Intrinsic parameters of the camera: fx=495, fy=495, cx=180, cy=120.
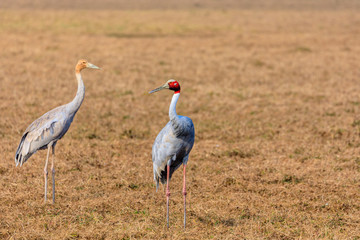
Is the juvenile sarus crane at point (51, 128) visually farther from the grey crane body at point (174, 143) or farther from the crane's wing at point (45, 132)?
the grey crane body at point (174, 143)

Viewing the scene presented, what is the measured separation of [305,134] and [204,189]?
396 cm

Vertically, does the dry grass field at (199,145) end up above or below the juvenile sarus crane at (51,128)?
below

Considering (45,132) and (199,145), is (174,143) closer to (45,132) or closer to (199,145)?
(45,132)

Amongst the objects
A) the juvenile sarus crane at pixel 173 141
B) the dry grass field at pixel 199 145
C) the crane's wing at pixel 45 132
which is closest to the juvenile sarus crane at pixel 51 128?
the crane's wing at pixel 45 132

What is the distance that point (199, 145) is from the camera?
32.9 feet

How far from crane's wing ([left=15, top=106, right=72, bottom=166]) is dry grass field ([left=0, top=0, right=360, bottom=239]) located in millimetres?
685

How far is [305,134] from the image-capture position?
10820mm

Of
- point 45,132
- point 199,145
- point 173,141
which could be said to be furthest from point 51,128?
point 199,145

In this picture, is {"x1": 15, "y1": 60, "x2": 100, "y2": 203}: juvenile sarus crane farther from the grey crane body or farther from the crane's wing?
the grey crane body

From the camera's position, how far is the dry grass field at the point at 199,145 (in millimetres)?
6391

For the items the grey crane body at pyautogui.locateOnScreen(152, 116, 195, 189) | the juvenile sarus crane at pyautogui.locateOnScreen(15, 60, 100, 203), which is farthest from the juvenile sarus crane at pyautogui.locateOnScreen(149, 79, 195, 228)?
the juvenile sarus crane at pyautogui.locateOnScreen(15, 60, 100, 203)

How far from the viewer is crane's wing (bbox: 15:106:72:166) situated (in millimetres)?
6984

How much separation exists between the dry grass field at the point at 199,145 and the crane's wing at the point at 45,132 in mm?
685

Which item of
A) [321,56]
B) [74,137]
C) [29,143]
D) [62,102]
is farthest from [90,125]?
[321,56]
